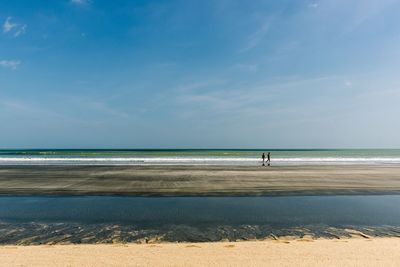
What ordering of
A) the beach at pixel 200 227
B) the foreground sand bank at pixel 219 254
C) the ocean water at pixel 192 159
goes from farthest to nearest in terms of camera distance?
the ocean water at pixel 192 159 < the beach at pixel 200 227 < the foreground sand bank at pixel 219 254

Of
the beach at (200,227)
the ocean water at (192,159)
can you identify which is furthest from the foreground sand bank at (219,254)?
the ocean water at (192,159)

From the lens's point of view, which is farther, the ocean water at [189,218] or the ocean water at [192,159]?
the ocean water at [192,159]

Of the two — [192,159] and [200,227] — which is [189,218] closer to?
[200,227]

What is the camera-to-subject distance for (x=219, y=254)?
6.19m

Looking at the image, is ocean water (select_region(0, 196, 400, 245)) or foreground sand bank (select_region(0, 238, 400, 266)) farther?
Answer: ocean water (select_region(0, 196, 400, 245))

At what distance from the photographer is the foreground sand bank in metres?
5.71

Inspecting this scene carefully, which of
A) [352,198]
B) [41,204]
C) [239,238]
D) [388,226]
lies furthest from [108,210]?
[352,198]

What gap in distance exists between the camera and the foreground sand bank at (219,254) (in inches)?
225

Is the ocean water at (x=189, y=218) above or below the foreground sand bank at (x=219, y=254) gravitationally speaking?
below

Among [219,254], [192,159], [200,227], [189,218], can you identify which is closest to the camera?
[219,254]

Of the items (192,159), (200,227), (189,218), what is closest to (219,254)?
(200,227)

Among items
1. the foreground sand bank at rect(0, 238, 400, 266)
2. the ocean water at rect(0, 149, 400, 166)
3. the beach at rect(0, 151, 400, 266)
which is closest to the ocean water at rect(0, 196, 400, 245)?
the beach at rect(0, 151, 400, 266)

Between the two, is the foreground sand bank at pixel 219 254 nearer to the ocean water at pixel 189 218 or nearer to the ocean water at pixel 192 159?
the ocean water at pixel 189 218

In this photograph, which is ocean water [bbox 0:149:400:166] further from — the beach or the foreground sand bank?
the foreground sand bank
